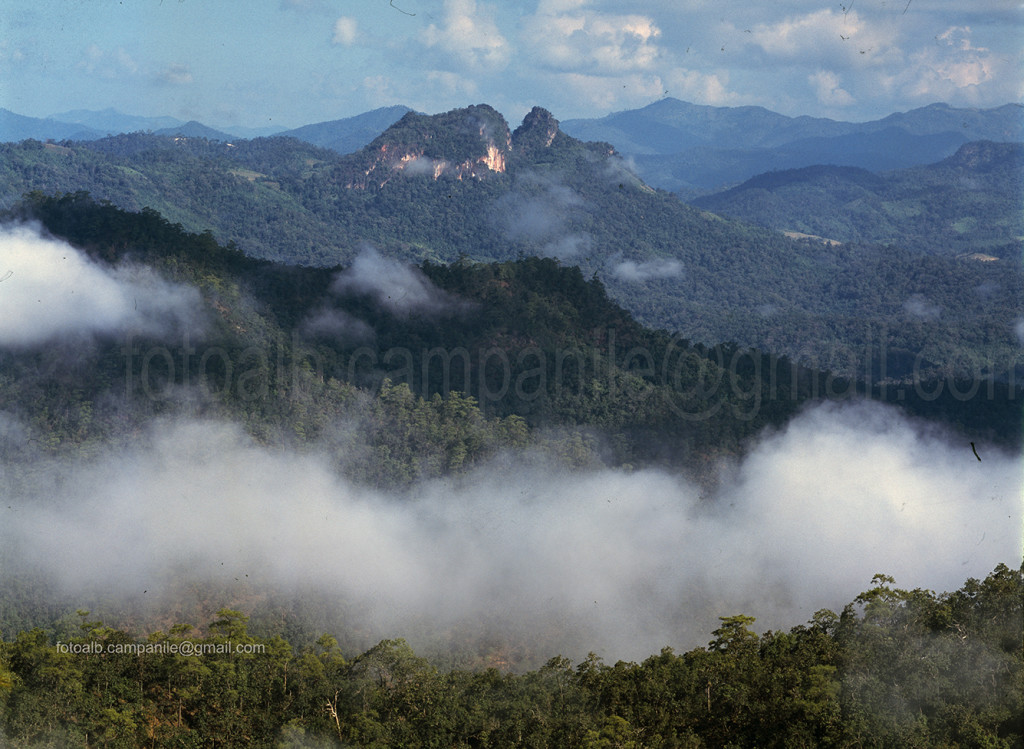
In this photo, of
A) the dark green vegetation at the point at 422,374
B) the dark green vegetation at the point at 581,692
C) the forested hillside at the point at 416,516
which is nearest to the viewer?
the dark green vegetation at the point at 581,692

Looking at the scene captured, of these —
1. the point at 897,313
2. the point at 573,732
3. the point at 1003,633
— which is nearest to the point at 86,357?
the point at 573,732

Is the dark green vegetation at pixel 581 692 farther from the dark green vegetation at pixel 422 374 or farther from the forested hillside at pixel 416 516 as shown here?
the dark green vegetation at pixel 422 374

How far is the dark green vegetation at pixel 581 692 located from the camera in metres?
26.8

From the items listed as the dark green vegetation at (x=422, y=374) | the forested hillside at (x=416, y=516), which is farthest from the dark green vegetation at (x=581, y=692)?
the dark green vegetation at (x=422, y=374)

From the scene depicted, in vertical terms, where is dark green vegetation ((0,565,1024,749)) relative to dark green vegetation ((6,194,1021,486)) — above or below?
below

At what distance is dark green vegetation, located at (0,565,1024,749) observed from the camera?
26.8 meters

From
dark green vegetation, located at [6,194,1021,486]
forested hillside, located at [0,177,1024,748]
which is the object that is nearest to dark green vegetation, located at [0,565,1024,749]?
forested hillside, located at [0,177,1024,748]

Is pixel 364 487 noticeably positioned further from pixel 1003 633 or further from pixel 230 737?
pixel 1003 633

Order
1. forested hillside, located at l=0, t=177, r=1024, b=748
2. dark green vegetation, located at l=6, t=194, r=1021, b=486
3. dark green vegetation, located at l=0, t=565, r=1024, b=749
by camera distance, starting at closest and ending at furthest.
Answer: dark green vegetation, located at l=0, t=565, r=1024, b=749 < forested hillside, located at l=0, t=177, r=1024, b=748 < dark green vegetation, located at l=6, t=194, r=1021, b=486

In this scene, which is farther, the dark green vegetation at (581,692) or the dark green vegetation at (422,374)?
the dark green vegetation at (422,374)

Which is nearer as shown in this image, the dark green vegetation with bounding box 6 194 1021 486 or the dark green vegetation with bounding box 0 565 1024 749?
the dark green vegetation with bounding box 0 565 1024 749

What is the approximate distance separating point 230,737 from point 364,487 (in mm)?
32302

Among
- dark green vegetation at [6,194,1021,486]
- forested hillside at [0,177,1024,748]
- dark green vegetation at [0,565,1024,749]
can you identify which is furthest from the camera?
dark green vegetation at [6,194,1021,486]

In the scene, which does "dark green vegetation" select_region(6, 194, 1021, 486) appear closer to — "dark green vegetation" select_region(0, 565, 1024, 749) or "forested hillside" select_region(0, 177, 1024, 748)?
"forested hillside" select_region(0, 177, 1024, 748)
